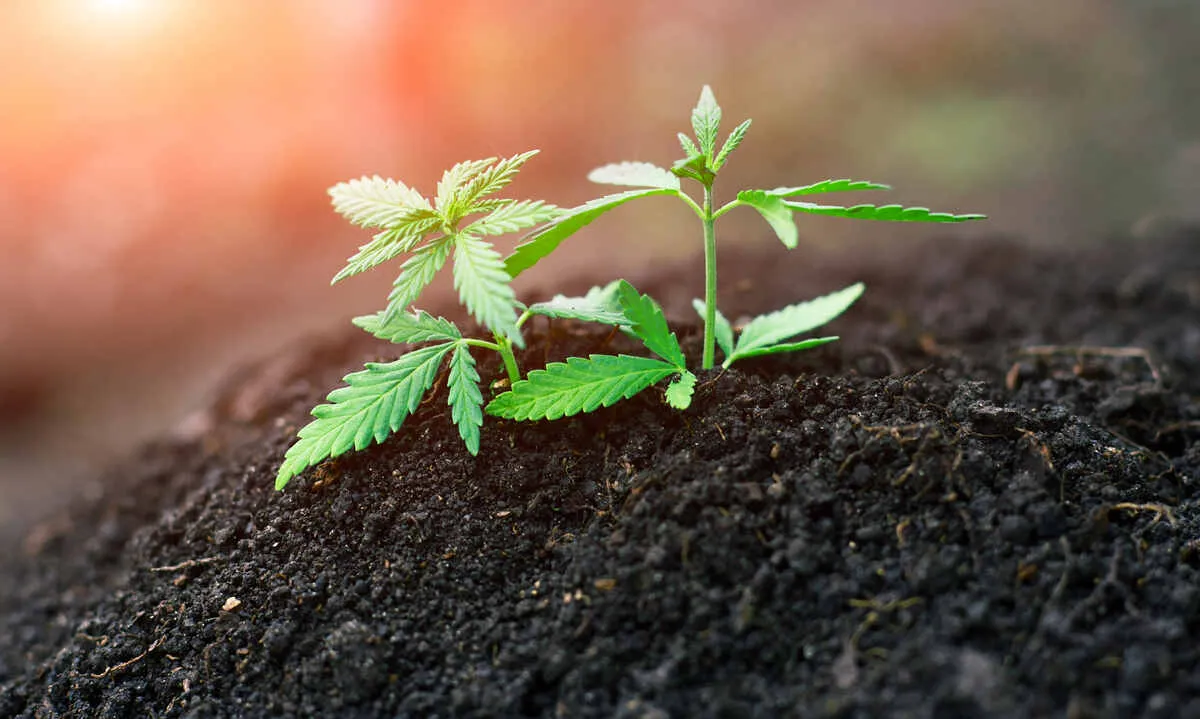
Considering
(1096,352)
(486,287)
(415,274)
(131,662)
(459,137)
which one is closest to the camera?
(486,287)

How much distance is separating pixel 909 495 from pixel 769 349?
28 centimetres

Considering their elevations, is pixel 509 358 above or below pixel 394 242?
below

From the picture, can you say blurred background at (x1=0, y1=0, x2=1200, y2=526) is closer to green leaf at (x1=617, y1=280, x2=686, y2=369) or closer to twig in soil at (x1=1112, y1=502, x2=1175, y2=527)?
green leaf at (x1=617, y1=280, x2=686, y2=369)

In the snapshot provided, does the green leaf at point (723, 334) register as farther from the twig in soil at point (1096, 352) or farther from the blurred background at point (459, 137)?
the blurred background at point (459, 137)

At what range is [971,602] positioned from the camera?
3.42 ft

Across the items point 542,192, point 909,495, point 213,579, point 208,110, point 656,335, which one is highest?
point 208,110

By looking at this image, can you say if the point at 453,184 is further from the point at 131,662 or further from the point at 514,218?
the point at 131,662

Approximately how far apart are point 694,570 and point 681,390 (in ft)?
0.86

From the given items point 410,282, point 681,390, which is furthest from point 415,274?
point 681,390

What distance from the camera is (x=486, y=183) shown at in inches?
49.4

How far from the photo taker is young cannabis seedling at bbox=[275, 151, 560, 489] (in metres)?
1.20

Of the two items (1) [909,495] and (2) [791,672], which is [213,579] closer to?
(2) [791,672]

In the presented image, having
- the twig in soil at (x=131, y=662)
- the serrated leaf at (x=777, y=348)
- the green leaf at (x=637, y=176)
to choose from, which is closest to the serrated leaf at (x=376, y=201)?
the green leaf at (x=637, y=176)

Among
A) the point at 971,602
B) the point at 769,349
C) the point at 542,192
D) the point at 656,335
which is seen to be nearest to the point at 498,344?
the point at 656,335
